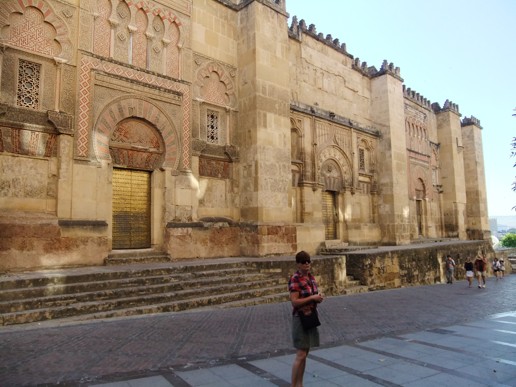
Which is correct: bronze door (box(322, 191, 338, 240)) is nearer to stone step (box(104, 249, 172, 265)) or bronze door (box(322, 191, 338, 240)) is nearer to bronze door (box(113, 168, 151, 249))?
stone step (box(104, 249, 172, 265))

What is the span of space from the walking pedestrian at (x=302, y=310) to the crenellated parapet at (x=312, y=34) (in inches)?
502

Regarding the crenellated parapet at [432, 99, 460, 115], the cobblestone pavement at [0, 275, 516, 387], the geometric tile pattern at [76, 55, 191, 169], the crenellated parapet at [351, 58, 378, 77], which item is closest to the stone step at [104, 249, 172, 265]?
the geometric tile pattern at [76, 55, 191, 169]

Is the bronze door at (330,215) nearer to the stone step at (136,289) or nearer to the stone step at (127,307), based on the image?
the stone step at (136,289)

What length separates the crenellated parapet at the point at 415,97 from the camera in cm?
2089

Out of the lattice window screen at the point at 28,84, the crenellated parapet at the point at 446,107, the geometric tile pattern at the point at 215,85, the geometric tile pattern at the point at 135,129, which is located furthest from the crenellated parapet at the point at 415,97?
the lattice window screen at the point at 28,84

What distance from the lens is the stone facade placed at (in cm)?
801

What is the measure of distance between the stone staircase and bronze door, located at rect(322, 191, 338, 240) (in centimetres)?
632

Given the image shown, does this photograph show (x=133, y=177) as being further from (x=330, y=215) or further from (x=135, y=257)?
(x=330, y=215)

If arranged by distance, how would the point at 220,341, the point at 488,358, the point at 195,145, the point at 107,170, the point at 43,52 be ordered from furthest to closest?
the point at 195,145, the point at 107,170, the point at 43,52, the point at 220,341, the point at 488,358

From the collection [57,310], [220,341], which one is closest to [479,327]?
[220,341]

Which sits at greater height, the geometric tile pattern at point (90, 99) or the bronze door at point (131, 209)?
the geometric tile pattern at point (90, 99)

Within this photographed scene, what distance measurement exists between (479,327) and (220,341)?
4195 mm

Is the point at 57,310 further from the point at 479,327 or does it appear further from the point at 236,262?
the point at 479,327

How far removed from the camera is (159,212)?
32.4 feet
